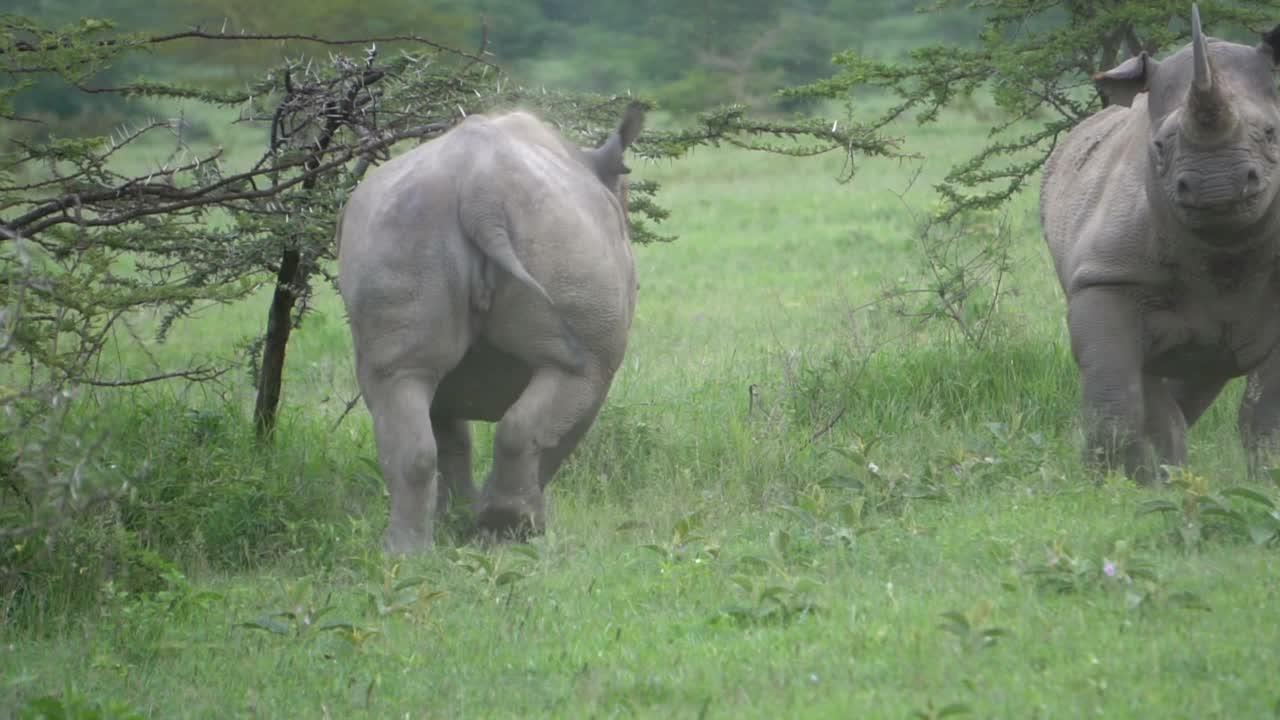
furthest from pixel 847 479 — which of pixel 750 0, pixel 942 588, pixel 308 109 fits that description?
pixel 750 0

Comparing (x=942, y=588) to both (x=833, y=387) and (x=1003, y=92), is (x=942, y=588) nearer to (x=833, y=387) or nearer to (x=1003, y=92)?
(x=833, y=387)

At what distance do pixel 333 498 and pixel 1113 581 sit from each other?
385cm

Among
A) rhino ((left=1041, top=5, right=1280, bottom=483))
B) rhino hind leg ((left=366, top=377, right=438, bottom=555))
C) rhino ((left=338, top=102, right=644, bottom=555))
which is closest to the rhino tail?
rhino ((left=338, top=102, right=644, bottom=555))

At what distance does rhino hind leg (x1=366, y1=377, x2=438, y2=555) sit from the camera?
6223 millimetres

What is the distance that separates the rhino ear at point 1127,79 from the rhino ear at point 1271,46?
42 centimetres

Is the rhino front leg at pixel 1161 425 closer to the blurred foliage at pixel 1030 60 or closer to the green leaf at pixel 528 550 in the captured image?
the blurred foliage at pixel 1030 60

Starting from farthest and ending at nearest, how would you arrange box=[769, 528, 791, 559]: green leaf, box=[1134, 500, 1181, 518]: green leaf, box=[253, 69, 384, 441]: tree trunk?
box=[253, 69, 384, 441]: tree trunk → box=[769, 528, 791, 559]: green leaf → box=[1134, 500, 1181, 518]: green leaf

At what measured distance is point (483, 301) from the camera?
6293 millimetres

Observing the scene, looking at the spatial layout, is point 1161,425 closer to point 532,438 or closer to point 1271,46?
point 1271,46

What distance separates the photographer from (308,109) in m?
7.75

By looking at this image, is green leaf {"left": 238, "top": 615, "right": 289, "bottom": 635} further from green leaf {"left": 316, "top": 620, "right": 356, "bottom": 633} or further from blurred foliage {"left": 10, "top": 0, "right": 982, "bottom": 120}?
blurred foliage {"left": 10, "top": 0, "right": 982, "bottom": 120}

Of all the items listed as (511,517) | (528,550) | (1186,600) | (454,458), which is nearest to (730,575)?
(528,550)

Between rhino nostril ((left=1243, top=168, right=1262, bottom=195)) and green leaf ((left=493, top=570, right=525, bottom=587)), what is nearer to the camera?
green leaf ((left=493, top=570, right=525, bottom=587))

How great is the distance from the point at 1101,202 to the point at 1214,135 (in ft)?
3.80
